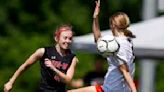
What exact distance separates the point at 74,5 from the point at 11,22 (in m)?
1.83

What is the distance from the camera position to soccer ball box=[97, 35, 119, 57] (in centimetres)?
1053

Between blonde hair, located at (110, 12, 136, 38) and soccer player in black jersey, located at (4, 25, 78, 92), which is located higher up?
blonde hair, located at (110, 12, 136, 38)

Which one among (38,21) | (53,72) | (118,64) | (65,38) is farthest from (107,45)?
(38,21)

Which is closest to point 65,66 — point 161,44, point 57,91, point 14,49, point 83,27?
point 57,91

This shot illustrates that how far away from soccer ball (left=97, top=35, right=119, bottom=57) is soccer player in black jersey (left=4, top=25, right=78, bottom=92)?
0.31 meters

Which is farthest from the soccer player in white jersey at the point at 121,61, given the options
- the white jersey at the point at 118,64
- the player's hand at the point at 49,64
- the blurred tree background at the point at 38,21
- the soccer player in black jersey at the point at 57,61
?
the blurred tree background at the point at 38,21

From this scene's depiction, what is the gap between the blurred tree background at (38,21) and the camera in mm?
26297

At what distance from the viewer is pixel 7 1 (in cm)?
2930

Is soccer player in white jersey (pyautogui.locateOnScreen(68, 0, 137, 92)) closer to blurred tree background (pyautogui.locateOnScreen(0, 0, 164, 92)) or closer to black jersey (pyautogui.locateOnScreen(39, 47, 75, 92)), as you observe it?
black jersey (pyautogui.locateOnScreen(39, 47, 75, 92))

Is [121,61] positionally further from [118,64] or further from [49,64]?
[49,64]

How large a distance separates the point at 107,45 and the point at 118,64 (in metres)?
0.25

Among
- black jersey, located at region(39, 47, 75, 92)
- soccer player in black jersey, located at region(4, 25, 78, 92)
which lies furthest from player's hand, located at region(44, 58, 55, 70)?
black jersey, located at region(39, 47, 75, 92)

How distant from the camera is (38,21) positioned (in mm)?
29484

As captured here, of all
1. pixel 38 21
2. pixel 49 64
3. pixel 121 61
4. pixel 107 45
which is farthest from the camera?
pixel 38 21
